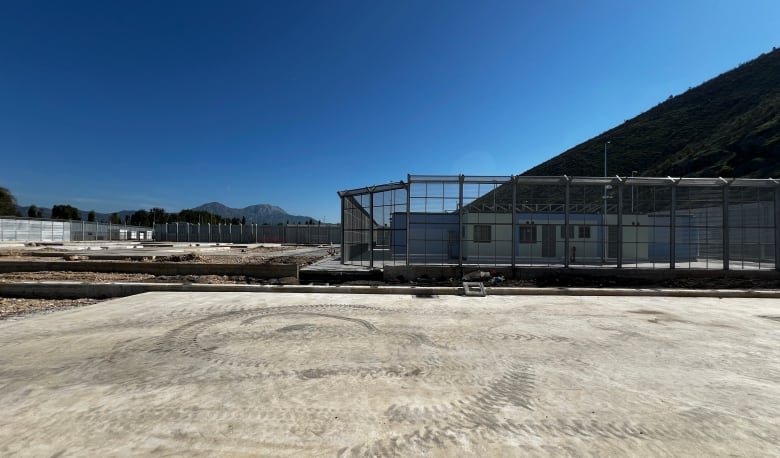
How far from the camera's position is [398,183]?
736 inches

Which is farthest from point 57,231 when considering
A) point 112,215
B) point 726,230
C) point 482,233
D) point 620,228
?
point 726,230

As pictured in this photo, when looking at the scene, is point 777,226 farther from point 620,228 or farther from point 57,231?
point 57,231

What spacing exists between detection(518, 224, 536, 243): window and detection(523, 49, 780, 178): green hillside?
129ft

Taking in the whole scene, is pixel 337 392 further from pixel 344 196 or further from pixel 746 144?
pixel 746 144

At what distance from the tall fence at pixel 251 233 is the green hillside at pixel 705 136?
1996 inches

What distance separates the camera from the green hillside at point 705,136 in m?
50.5

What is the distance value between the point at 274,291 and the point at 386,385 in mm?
8683

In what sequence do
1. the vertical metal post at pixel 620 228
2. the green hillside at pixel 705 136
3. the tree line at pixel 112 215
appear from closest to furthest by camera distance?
the vertical metal post at pixel 620 228 < the green hillside at pixel 705 136 < the tree line at pixel 112 215

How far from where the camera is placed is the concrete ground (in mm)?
3670

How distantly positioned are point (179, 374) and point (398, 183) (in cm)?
1454

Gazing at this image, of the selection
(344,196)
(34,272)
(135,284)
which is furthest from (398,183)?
(34,272)

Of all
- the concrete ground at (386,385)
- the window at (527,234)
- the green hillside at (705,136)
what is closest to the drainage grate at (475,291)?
the concrete ground at (386,385)

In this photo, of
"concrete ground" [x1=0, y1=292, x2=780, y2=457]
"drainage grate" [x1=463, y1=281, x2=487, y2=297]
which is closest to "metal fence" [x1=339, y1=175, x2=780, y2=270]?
"drainage grate" [x1=463, y1=281, x2=487, y2=297]

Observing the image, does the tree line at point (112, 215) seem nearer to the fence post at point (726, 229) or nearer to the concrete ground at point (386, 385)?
the concrete ground at point (386, 385)
